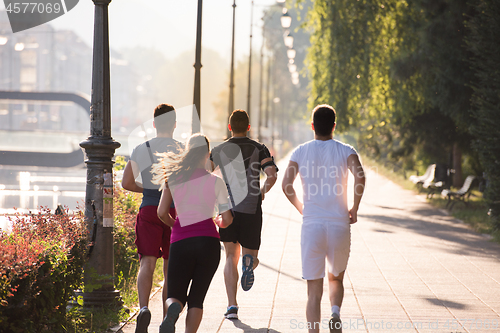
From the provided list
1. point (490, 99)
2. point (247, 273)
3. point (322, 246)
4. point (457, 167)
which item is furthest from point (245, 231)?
point (457, 167)

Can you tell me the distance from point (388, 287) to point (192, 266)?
157 inches

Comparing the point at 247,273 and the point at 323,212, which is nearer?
the point at 323,212

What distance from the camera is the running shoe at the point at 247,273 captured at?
5.79m

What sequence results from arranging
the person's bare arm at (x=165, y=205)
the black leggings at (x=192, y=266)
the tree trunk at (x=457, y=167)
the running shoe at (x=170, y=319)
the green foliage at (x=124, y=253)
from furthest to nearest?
the tree trunk at (x=457, y=167), the green foliage at (x=124, y=253), the person's bare arm at (x=165, y=205), the black leggings at (x=192, y=266), the running shoe at (x=170, y=319)

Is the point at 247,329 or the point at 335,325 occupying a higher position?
the point at 335,325

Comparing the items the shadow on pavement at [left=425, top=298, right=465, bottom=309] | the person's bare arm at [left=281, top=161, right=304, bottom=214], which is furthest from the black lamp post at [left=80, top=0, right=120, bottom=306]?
the shadow on pavement at [left=425, top=298, right=465, bottom=309]

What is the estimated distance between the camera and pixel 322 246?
4.71 meters

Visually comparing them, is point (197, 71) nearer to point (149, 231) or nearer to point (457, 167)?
point (149, 231)

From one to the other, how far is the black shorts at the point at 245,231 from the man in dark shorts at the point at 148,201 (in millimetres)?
800

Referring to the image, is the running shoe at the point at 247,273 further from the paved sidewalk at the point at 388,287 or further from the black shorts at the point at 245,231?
the paved sidewalk at the point at 388,287

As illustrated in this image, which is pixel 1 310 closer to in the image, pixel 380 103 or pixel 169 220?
pixel 169 220

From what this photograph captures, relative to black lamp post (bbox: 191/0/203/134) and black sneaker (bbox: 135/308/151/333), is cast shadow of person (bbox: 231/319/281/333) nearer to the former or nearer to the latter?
black sneaker (bbox: 135/308/151/333)

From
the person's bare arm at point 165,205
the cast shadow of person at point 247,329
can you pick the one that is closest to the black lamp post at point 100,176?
the cast shadow of person at point 247,329

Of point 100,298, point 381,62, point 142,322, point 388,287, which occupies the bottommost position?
point 388,287
